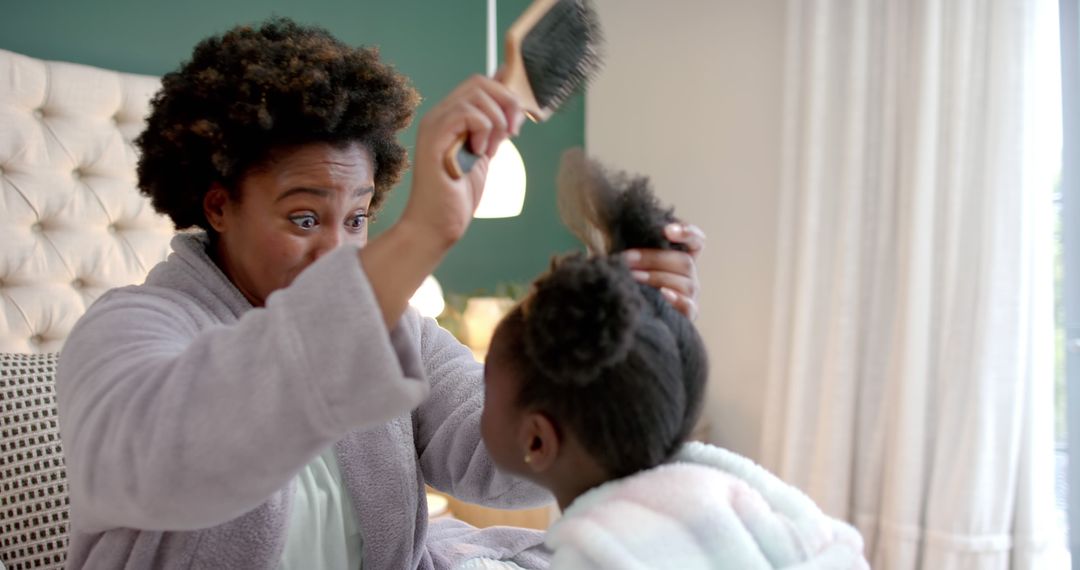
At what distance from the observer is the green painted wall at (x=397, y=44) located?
2195 millimetres

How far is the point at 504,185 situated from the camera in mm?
2326

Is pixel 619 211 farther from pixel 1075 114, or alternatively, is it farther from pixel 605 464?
pixel 1075 114

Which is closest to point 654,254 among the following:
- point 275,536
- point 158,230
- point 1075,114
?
point 275,536

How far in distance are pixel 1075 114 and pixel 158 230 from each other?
2.30 m

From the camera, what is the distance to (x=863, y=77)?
253 centimetres

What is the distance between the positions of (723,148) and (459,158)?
2.40 m

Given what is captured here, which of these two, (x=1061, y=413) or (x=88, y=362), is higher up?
(x=88, y=362)

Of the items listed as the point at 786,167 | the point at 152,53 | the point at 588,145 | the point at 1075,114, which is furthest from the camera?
the point at 588,145

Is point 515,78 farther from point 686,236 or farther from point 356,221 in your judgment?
point 356,221

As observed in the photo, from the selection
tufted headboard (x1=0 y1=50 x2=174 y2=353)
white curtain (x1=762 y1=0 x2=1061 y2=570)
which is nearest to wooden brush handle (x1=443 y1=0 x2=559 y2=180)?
tufted headboard (x1=0 y1=50 x2=174 y2=353)

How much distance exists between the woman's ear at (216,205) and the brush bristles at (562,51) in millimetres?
462

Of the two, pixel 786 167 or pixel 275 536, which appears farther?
pixel 786 167

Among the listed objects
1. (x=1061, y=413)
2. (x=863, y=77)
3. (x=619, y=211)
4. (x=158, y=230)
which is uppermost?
(x=863, y=77)

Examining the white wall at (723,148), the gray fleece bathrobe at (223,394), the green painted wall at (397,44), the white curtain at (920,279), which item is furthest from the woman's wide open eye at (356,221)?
the white wall at (723,148)
